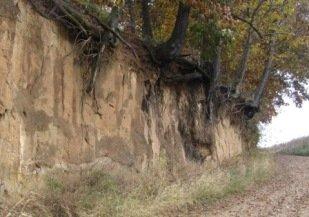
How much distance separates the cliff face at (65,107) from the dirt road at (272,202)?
259 cm

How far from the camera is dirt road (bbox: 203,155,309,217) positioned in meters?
12.7

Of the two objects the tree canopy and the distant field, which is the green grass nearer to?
the distant field

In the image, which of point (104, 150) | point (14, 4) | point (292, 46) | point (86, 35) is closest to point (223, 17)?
point (86, 35)

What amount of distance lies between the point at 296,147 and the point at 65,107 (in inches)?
1280

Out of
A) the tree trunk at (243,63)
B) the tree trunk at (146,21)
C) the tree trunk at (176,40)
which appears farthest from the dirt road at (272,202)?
the tree trunk at (146,21)

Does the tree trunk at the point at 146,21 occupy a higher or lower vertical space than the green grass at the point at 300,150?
higher

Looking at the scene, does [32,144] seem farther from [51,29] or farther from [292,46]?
[292,46]

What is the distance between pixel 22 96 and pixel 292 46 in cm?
1645

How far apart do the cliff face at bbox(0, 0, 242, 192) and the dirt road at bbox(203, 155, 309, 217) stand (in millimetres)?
2591

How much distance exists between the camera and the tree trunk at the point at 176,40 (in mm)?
16219

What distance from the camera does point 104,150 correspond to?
13680 mm

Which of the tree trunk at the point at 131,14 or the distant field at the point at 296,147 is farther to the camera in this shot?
the distant field at the point at 296,147

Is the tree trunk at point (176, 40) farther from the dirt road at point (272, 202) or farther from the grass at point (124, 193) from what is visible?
the dirt road at point (272, 202)

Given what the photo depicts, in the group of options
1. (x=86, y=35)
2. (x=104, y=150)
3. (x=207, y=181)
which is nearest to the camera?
(x=86, y=35)
